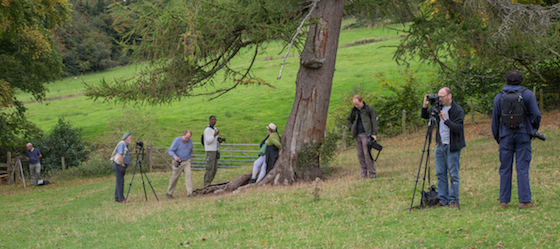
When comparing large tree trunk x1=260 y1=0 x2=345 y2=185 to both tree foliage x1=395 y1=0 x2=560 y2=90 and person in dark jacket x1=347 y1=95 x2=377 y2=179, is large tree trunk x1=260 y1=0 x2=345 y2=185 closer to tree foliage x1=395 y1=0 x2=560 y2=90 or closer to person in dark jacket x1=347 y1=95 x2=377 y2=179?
person in dark jacket x1=347 y1=95 x2=377 y2=179

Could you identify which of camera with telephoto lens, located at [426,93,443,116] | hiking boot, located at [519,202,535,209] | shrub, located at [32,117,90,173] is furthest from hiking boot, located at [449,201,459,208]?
shrub, located at [32,117,90,173]

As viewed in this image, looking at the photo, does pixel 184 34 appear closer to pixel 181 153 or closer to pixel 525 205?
pixel 181 153

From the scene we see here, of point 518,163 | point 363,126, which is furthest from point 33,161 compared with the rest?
point 518,163

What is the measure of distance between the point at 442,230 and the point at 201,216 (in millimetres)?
4241

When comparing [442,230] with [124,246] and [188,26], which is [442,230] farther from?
[188,26]

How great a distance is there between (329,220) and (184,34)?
5063mm

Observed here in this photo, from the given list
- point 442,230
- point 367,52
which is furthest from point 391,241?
point 367,52

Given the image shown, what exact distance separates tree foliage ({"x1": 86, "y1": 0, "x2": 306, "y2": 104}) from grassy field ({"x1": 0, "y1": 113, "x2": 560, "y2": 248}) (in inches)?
125

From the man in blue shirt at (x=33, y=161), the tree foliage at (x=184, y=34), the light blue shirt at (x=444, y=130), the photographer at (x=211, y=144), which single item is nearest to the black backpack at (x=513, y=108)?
the light blue shirt at (x=444, y=130)

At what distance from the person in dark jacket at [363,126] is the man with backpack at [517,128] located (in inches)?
142

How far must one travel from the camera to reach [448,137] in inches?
253

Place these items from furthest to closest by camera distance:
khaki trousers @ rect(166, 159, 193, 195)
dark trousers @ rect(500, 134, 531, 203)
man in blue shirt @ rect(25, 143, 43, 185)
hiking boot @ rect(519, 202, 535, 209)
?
man in blue shirt @ rect(25, 143, 43, 185) → khaki trousers @ rect(166, 159, 193, 195) → hiking boot @ rect(519, 202, 535, 209) → dark trousers @ rect(500, 134, 531, 203)

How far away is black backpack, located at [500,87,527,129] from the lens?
5812mm

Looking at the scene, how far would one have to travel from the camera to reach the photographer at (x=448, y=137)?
20.9 feet
